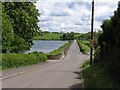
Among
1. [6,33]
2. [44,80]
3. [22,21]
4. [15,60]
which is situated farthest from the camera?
[22,21]

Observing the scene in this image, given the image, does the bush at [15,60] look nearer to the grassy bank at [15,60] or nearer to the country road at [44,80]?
the grassy bank at [15,60]

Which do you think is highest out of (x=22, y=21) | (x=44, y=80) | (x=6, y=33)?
(x=22, y=21)

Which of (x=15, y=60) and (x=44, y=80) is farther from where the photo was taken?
(x=15, y=60)

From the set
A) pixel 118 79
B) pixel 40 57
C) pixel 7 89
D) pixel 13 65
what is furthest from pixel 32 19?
pixel 118 79

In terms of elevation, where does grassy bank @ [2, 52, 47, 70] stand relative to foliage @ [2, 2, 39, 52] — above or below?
below

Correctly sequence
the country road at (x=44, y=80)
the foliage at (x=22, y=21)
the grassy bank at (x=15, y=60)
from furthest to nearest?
the foliage at (x=22, y=21) → the grassy bank at (x=15, y=60) → the country road at (x=44, y=80)

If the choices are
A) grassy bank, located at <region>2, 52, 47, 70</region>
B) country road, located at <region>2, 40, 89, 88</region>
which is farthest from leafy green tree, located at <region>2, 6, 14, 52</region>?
country road, located at <region>2, 40, 89, 88</region>

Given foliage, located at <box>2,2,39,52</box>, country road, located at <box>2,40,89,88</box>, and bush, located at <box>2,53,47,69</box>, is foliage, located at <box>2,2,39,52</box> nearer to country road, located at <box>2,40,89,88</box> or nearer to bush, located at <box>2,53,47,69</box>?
bush, located at <box>2,53,47,69</box>

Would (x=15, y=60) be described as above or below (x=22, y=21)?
below

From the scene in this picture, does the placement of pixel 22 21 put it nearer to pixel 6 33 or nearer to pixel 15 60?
pixel 6 33

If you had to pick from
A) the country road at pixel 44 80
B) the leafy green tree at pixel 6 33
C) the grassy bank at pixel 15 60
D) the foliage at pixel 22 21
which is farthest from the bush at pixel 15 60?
the foliage at pixel 22 21

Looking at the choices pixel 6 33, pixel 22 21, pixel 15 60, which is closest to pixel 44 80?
pixel 15 60

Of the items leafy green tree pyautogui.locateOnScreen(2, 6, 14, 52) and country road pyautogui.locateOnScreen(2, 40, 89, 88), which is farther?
leafy green tree pyautogui.locateOnScreen(2, 6, 14, 52)

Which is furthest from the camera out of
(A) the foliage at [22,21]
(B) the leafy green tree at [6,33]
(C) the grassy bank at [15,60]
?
(A) the foliage at [22,21]
